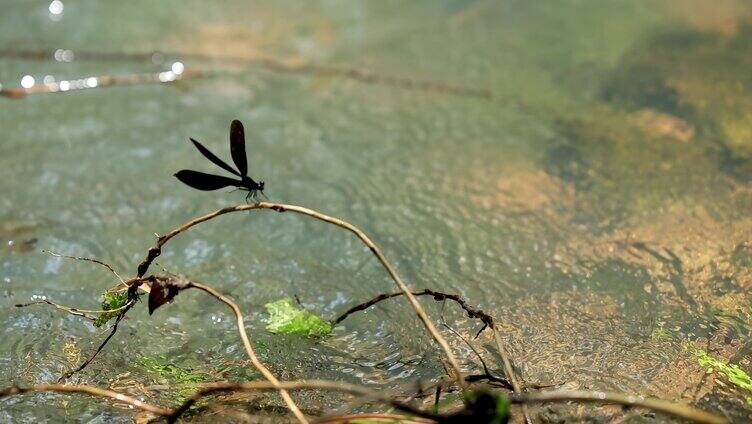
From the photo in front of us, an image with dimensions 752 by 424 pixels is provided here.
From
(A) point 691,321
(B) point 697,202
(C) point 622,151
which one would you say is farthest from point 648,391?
(C) point 622,151

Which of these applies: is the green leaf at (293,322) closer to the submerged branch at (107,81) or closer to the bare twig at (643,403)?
the bare twig at (643,403)

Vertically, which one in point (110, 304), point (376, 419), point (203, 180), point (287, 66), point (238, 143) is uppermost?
point (238, 143)

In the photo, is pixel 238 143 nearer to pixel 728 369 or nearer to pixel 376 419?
pixel 376 419

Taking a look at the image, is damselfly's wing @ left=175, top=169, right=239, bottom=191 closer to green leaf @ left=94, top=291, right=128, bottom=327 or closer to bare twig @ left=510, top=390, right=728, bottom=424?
green leaf @ left=94, top=291, right=128, bottom=327

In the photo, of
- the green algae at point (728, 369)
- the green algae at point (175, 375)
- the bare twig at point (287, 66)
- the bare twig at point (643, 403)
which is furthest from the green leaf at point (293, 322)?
the bare twig at point (287, 66)

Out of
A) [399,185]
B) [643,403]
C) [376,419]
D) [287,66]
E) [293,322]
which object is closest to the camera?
[643,403]

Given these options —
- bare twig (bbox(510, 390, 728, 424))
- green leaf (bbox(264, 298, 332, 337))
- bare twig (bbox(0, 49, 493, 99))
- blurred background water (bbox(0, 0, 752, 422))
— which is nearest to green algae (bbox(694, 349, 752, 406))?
blurred background water (bbox(0, 0, 752, 422))

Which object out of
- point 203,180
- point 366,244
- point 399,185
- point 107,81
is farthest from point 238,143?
point 107,81

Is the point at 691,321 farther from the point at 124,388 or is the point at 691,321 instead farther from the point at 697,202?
the point at 124,388
